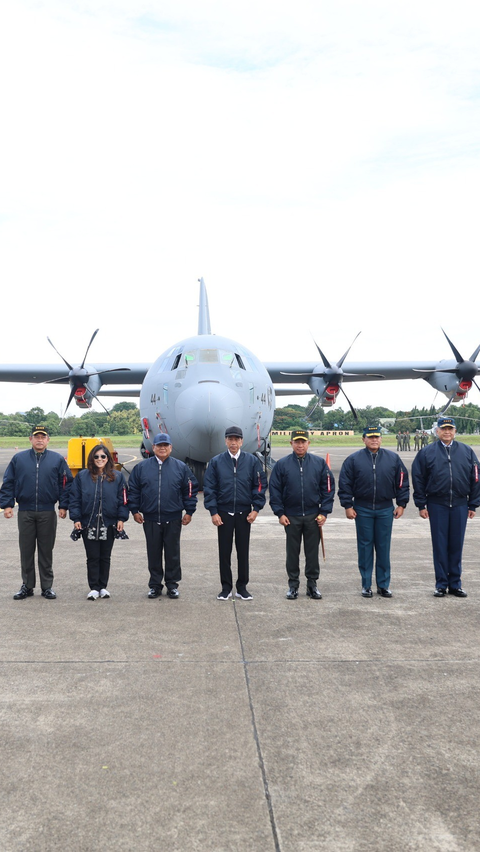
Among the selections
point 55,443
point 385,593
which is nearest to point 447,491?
point 385,593

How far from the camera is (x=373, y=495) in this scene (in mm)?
6730

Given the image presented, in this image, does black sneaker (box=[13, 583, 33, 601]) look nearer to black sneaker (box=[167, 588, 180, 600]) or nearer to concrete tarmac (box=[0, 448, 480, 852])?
concrete tarmac (box=[0, 448, 480, 852])

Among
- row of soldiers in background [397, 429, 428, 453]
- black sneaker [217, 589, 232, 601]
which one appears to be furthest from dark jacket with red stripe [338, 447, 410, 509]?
row of soldiers in background [397, 429, 428, 453]

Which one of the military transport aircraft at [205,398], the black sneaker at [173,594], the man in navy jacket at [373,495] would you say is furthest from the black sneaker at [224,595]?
the military transport aircraft at [205,398]

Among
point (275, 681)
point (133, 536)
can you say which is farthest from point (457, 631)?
point (133, 536)

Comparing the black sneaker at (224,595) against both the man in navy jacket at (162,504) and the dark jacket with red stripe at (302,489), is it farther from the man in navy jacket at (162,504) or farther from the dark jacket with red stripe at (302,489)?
the dark jacket with red stripe at (302,489)

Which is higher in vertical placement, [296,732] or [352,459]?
[352,459]

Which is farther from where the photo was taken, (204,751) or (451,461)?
(451,461)

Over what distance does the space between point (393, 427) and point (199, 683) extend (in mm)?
109310

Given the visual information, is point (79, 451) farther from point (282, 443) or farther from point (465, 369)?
point (282, 443)

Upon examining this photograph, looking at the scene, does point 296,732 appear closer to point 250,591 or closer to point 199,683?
point 199,683

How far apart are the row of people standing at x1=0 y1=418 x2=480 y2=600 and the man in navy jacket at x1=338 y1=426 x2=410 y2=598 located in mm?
11

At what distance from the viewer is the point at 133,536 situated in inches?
400

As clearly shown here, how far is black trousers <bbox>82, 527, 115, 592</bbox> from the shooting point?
641 cm
